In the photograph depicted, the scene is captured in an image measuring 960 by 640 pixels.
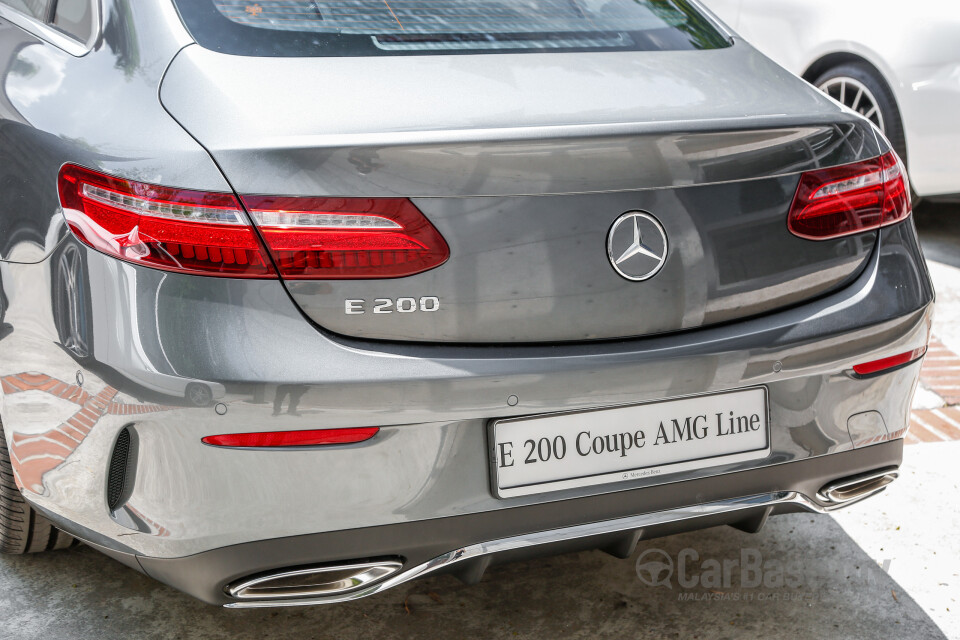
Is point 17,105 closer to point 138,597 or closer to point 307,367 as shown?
point 307,367

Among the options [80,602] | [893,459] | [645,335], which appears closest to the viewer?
[645,335]

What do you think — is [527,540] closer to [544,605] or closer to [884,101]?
[544,605]

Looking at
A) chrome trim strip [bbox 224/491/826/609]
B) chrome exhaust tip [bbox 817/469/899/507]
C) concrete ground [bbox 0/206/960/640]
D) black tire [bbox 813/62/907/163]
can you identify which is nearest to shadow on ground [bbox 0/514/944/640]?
concrete ground [bbox 0/206/960/640]

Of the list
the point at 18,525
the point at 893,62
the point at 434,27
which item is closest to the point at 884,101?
the point at 893,62

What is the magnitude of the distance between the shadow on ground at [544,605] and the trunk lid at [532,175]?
0.78m

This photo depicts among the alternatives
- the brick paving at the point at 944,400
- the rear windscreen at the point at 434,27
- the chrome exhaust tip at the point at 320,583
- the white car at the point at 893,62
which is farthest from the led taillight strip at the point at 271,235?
the white car at the point at 893,62

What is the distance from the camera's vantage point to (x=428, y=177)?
1.62m

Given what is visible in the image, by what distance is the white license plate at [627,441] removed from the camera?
1.70m

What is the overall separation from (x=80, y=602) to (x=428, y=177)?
1.35 meters

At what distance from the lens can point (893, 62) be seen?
15.8 feet

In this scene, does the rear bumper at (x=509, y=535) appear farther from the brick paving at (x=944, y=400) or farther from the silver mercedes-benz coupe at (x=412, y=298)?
the brick paving at (x=944, y=400)

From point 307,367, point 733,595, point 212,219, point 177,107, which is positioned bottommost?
point 733,595

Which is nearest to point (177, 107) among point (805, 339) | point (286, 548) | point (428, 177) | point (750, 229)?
point (428, 177)

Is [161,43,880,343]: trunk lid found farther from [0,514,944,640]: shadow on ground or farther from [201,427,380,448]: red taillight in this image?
[0,514,944,640]: shadow on ground
